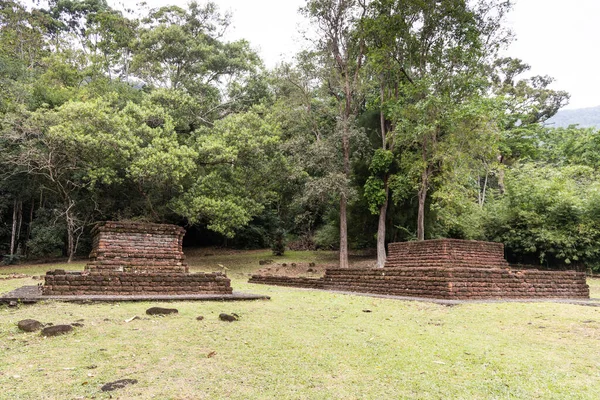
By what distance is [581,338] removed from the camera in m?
4.85

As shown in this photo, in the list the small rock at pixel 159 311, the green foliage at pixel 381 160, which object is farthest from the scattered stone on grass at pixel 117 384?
the green foliage at pixel 381 160

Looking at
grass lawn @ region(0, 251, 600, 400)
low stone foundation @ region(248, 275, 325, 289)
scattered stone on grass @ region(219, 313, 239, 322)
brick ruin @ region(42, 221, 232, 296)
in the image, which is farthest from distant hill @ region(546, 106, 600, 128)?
scattered stone on grass @ region(219, 313, 239, 322)

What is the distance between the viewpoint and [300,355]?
392cm

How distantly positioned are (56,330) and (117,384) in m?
1.81

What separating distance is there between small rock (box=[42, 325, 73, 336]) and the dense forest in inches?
416

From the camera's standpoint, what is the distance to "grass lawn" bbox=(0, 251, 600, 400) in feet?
10.0

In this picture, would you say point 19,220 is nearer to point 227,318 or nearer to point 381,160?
point 381,160

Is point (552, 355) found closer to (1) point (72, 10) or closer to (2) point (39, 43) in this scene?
(2) point (39, 43)

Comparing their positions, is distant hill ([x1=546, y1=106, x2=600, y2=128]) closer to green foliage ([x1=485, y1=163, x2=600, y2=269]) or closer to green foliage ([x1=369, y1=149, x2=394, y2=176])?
green foliage ([x1=485, y1=163, x2=600, y2=269])

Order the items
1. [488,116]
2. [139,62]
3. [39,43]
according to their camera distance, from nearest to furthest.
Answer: [488,116]
[139,62]
[39,43]

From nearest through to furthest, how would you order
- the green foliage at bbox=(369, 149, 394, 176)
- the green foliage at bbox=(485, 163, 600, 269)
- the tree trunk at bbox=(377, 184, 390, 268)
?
1. the green foliage at bbox=(485, 163, 600, 269)
2. the green foliage at bbox=(369, 149, 394, 176)
3. the tree trunk at bbox=(377, 184, 390, 268)

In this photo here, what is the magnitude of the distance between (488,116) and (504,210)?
4675 mm

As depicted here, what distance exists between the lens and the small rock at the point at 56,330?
14.2ft

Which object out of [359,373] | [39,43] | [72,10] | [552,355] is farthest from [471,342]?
[72,10]
